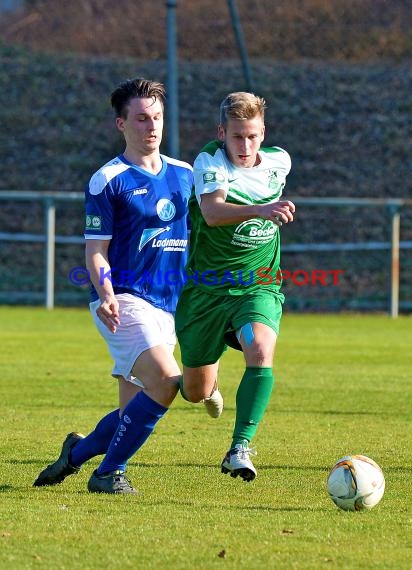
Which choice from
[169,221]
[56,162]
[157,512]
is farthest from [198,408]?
[56,162]

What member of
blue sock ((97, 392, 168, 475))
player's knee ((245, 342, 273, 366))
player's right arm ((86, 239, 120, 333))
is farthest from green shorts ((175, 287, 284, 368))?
player's right arm ((86, 239, 120, 333))

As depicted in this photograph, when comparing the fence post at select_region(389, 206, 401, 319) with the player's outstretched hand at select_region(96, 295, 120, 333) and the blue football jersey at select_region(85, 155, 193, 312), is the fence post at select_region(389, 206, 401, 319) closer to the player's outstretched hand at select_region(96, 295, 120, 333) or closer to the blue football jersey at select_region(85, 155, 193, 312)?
the blue football jersey at select_region(85, 155, 193, 312)

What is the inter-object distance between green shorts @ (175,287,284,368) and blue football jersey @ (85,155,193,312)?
0.16m

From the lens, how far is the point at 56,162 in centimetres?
2745

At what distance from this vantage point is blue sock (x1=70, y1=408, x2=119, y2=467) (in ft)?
21.2

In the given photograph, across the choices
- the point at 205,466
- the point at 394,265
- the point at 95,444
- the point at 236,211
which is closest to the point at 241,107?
the point at 236,211

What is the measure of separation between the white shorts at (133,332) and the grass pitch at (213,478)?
0.66m

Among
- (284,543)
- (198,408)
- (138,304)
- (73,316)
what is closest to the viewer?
(284,543)

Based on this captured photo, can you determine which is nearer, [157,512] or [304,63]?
[157,512]

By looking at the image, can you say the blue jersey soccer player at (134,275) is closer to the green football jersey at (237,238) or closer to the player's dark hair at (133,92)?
the player's dark hair at (133,92)

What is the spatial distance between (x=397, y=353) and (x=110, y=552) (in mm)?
9956

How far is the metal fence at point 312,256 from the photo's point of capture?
793 inches

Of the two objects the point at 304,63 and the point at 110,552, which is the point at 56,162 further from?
the point at 110,552

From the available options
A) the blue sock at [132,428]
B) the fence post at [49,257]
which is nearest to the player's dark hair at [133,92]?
the blue sock at [132,428]
